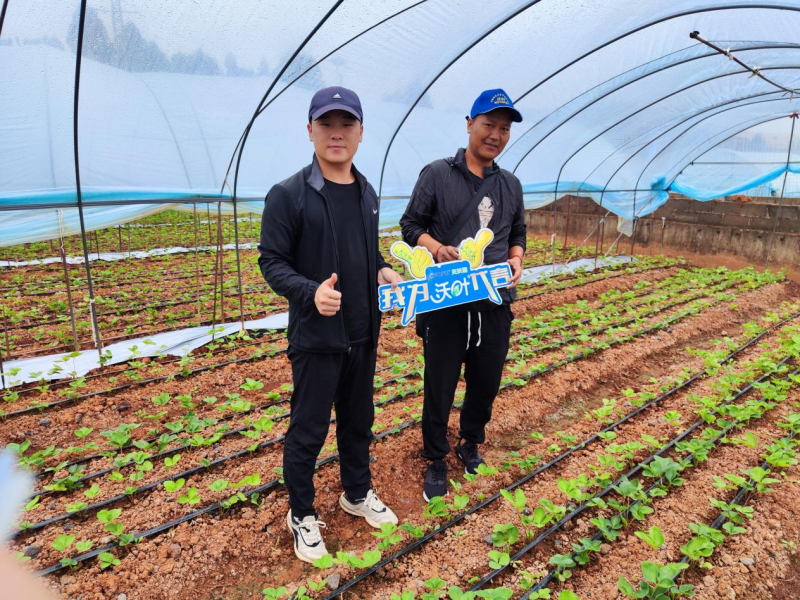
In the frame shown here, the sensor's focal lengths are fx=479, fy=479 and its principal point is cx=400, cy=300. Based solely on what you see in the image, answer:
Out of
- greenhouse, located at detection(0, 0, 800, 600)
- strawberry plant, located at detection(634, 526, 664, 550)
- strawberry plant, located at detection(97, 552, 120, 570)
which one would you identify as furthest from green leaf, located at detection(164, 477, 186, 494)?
strawberry plant, located at detection(634, 526, 664, 550)

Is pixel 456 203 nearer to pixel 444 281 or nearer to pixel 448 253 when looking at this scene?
pixel 448 253

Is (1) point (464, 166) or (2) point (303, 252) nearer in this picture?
(2) point (303, 252)

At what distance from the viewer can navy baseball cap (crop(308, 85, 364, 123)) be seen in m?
1.83

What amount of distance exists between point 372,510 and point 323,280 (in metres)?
1.28

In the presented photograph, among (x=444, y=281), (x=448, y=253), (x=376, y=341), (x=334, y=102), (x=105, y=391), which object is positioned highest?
(x=334, y=102)

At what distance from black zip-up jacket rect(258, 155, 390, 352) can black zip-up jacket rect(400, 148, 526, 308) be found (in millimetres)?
500

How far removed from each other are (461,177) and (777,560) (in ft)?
7.84

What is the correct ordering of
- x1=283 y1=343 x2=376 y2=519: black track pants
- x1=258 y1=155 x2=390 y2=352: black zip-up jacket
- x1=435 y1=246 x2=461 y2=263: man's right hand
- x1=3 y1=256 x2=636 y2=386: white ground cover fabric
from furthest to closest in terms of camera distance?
x1=3 y1=256 x2=636 y2=386: white ground cover fabric → x1=435 y1=246 x2=461 y2=263: man's right hand → x1=283 y1=343 x2=376 y2=519: black track pants → x1=258 y1=155 x2=390 y2=352: black zip-up jacket

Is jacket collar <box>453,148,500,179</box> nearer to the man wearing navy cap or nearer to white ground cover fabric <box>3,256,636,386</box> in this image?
the man wearing navy cap

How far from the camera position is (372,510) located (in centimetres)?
248

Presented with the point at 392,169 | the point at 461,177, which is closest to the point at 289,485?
the point at 461,177

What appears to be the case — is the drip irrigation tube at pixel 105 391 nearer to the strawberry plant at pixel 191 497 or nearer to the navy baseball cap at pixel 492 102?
the strawberry plant at pixel 191 497

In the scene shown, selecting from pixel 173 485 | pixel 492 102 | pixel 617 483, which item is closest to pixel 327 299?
pixel 492 102

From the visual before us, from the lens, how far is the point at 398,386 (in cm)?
419
